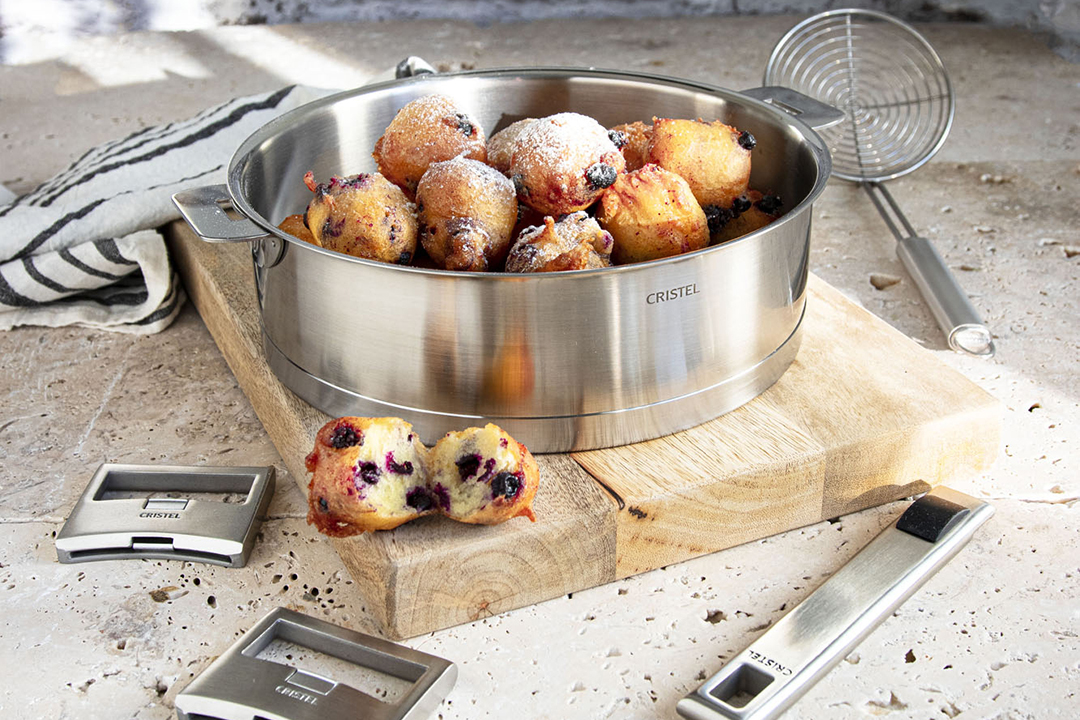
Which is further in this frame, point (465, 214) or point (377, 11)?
point (377, 11)

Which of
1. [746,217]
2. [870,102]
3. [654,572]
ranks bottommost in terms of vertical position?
[654,572]

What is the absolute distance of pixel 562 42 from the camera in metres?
2.40

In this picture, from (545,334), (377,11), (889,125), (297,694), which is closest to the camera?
(297,694)

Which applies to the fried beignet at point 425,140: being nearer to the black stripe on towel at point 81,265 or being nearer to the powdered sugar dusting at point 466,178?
the powdered sugar dusting at point 466,178

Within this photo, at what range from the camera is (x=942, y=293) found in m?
1.23

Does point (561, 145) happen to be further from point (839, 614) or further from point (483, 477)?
point (839, 614)

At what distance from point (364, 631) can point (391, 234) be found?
0.33m

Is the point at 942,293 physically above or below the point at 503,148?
below

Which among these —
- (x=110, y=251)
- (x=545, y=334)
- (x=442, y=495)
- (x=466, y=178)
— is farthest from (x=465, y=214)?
(x=110, y=251)

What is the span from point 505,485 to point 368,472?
0.10 meters

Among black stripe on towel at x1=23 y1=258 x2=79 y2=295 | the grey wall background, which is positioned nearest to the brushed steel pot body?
black stripe on towel at x1=23 y1=258 x2=79 y2=295

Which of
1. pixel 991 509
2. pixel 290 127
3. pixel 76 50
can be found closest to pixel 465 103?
pixel 290 127

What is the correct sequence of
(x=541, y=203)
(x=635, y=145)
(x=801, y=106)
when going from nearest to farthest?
(x=541, y=203) < (x=635, y=145) < (x=801, y=106)

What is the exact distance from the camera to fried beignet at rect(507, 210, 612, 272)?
33.8 inches
